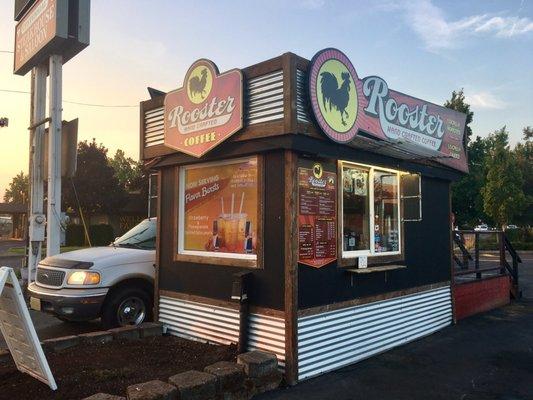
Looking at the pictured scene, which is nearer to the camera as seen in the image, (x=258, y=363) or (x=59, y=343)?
(x=258, y=363)

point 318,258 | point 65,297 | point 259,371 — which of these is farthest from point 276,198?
point 65,297

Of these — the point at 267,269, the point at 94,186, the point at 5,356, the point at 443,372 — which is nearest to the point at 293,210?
the point at 267,269

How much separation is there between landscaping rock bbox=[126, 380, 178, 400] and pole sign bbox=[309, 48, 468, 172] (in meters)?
3.06

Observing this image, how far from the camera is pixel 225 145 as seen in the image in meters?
5.75

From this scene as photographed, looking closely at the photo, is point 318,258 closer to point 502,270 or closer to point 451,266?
point 451,266

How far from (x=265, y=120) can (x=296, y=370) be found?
8.93ft

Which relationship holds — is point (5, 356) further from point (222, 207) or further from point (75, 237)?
point (75, 237)

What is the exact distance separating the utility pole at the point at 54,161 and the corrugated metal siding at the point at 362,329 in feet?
22.1

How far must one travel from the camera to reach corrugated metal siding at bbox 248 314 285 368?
5.07 meters

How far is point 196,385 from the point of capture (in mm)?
4008

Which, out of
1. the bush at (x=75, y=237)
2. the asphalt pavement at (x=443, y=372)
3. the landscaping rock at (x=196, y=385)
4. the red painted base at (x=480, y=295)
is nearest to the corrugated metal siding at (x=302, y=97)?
the landscaping rock at (x=196, y=385)

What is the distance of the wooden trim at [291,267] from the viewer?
16.2ft

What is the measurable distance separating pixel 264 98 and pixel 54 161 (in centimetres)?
649

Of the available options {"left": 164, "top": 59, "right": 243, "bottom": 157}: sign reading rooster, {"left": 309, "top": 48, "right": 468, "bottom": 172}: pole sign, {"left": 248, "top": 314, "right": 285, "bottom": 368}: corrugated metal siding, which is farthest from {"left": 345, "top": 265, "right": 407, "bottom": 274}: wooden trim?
{"left": 164, "top": 59, "right": 243, "bottom": 157}: sign reading rooster
